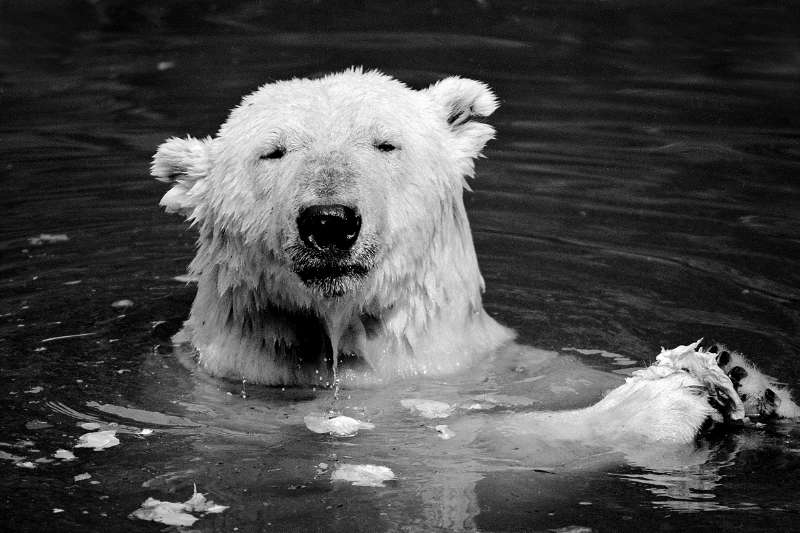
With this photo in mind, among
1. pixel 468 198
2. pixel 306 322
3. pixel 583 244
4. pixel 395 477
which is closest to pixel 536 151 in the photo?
pixel 468 198

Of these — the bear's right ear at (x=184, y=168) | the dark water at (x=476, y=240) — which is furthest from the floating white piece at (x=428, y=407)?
the bear's right ear at (x=184, y=168)

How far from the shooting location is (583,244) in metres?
8.15

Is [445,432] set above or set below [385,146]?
below

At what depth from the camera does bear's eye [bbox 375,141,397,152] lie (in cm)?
552

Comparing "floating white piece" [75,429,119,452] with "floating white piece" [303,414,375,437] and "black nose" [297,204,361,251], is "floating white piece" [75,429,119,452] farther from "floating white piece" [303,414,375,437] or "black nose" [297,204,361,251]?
"black nose" [297,204,361,251]

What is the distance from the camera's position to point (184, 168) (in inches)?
231

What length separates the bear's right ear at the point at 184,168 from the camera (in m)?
5.80

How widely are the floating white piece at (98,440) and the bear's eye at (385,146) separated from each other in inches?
62.6

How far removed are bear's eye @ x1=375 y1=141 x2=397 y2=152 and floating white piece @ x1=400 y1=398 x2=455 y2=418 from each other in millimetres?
1053

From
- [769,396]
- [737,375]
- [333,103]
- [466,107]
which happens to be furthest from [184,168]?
[769,396]

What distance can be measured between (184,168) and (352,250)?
1124 millimetres

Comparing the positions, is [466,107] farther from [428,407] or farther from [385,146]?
[428,407]

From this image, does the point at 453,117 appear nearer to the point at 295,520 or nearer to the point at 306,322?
the point at 306,322

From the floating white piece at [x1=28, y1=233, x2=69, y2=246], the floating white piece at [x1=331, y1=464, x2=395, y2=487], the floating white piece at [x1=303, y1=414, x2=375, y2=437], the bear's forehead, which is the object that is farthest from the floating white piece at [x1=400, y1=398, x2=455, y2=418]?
the floating white piece at [x1=28, y1=233, x2=69, y2=246]
